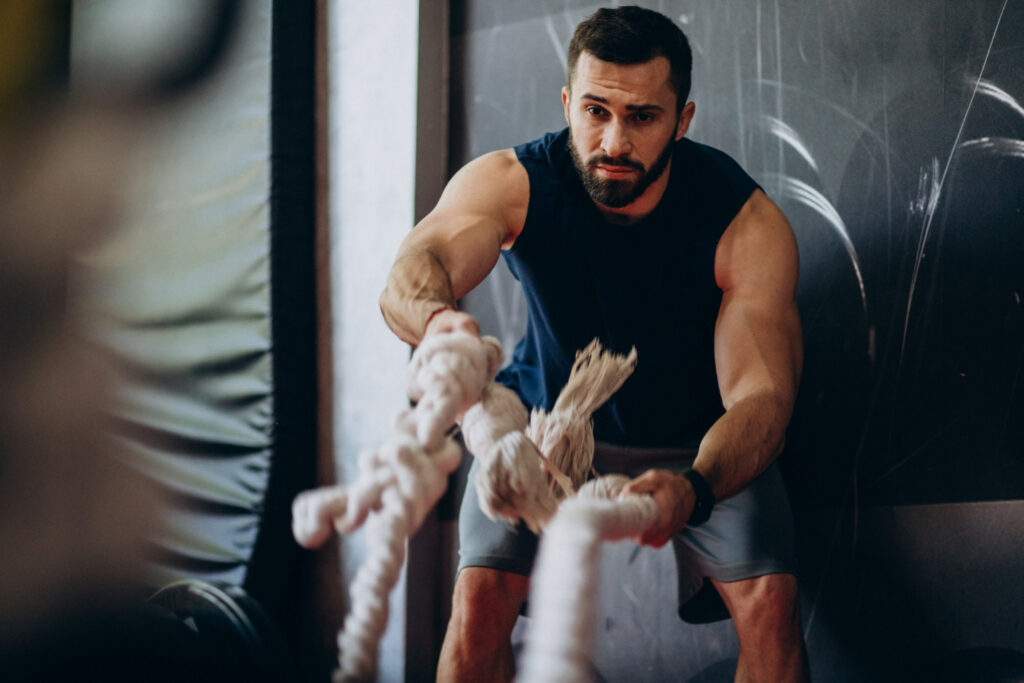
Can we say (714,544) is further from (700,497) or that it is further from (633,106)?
(633,106)

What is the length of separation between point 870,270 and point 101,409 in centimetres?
147

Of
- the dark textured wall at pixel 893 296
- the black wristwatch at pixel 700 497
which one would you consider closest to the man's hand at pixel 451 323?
the black wristwatch at pixel 700 497

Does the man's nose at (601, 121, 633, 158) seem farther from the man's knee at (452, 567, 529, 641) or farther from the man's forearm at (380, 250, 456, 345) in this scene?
the man's knee at (452, 567, 529, 641)

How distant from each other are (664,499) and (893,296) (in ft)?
2.14

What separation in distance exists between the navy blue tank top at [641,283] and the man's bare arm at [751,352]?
0.03 metres

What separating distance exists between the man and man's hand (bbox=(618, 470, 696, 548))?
0.17 m

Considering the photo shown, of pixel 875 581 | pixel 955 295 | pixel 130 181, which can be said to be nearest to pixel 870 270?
pixel 955 295

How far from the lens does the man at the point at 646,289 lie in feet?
3.19

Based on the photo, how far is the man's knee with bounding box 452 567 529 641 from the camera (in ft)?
3.23

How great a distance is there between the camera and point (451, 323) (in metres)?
0.69

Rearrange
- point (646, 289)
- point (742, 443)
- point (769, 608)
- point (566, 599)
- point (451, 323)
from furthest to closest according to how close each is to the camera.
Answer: point (646, 289)
point (769, 608)
point (742, 443)
point (451, 323)
point (566, 599)

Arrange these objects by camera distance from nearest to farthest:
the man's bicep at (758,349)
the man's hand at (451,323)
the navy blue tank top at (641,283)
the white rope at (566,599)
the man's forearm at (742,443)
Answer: the white rope at (566,599) < the man's hand at (451,323) < the man's forearm at (742,443) < the man's bicep at (758,349) < the navy blue tank top at (641,283)

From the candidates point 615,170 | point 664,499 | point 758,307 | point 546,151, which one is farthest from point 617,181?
point 664,499

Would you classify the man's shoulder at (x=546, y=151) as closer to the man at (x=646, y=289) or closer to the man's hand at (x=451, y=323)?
the man at (x=646, y=289)
